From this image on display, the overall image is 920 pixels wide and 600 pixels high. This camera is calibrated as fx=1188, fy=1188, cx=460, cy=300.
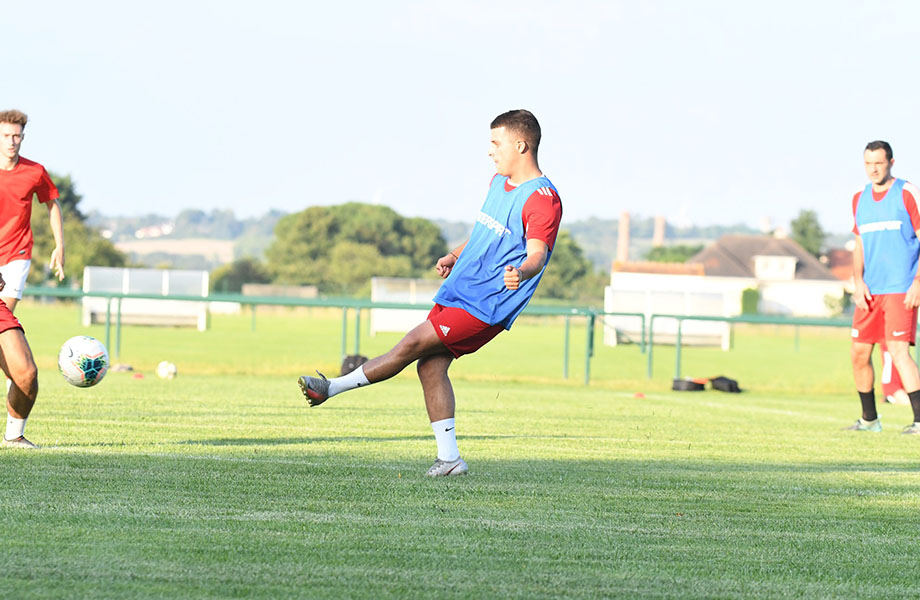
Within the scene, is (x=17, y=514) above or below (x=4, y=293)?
below

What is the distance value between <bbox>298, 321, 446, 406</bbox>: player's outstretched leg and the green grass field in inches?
17.2

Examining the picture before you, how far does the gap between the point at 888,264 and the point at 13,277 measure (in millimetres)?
7236

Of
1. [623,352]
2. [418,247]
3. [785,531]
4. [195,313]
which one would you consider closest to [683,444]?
[785,531]

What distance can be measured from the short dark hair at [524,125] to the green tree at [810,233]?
129101 millimetres

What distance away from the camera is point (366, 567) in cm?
399

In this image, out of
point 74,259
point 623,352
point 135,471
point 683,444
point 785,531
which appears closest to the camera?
point 785,531

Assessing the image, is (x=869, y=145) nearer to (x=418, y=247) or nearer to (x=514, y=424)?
(x=514, y=424)

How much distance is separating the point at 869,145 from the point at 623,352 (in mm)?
30920

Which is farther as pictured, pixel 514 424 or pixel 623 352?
pixel 623 352

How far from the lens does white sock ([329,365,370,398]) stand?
6.52m

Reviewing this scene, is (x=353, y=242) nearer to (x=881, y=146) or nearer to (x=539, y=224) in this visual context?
(x=881, y=146)

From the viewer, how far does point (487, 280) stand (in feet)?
21.0

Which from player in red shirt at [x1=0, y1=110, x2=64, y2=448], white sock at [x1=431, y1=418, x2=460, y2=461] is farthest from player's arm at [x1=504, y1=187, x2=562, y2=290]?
player in red shirt at [x1=0, y1=110, x2=64, y2=448]

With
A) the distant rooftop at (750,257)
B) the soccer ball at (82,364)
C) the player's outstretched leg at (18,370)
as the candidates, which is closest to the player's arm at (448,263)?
the soccer ball at (82,364)
